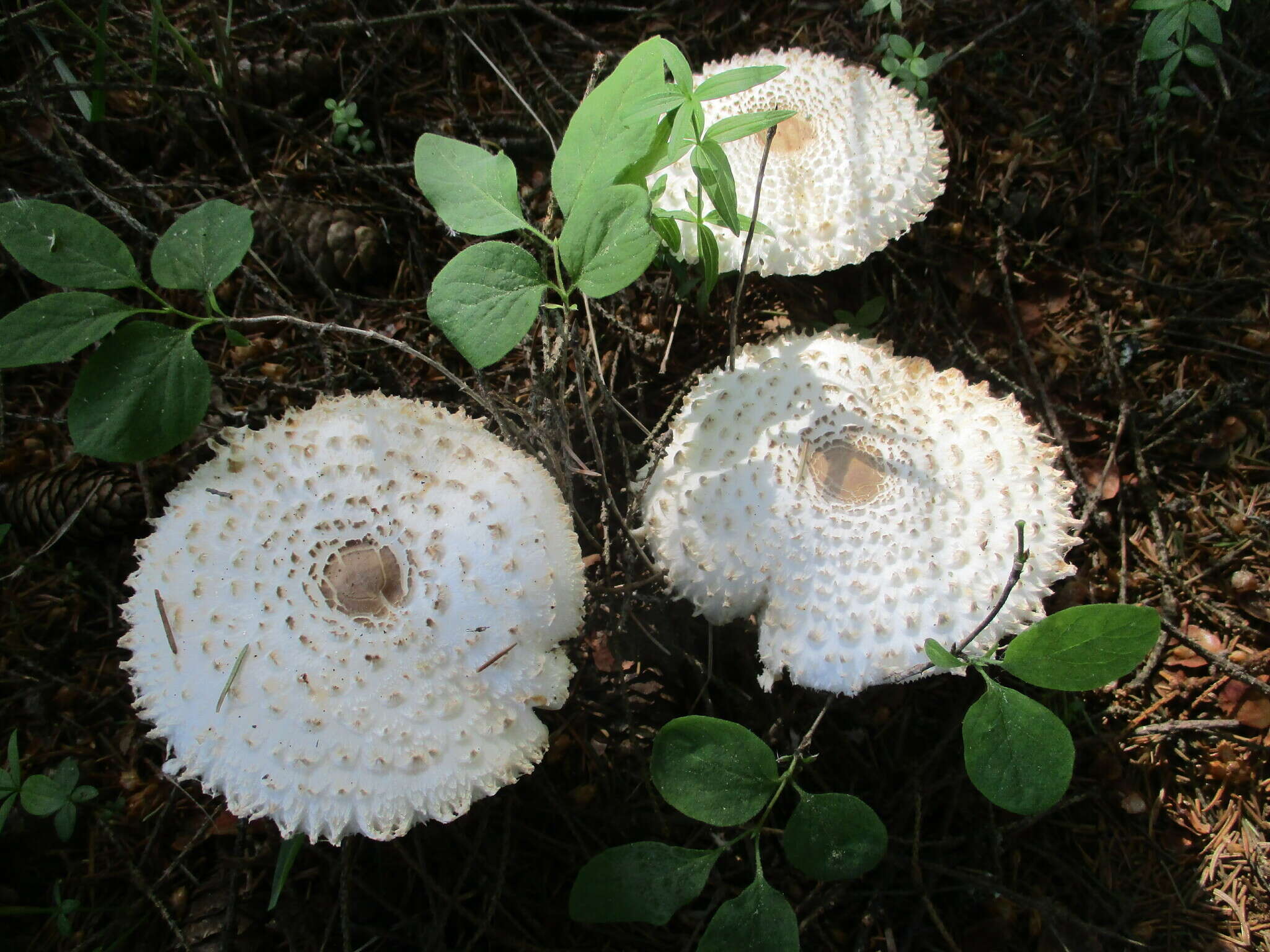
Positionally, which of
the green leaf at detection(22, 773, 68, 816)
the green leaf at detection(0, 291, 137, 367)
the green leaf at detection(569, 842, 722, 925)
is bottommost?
the green leaf at detection(22, 773, 68, 816)

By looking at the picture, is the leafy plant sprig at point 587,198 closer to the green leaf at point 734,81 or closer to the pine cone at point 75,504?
the green leaf at point 734,81

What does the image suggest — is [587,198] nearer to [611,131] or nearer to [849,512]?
[611,131]

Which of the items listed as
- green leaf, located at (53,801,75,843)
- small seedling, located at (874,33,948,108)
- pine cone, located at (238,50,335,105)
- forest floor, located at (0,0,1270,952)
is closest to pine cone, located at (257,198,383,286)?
forest floor, located at (0,0,1270,952)

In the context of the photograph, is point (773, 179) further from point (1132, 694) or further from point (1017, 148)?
point (1132, 694)

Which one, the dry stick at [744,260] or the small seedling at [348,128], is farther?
the small seedling at [348,128]

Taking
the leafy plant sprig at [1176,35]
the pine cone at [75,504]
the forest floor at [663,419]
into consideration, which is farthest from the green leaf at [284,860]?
the leafy plant sprig at [1176,35]

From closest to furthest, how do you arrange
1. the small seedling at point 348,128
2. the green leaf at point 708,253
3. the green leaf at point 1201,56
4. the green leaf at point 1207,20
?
the green leaf at point 708,253 < the green leaf at point 1207,20 < the green leaf at point 1201,56 < the small seedling at point 348,128

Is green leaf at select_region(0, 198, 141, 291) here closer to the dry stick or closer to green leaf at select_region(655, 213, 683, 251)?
green leaf at select_region(655, 213, 683, 251)
